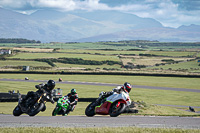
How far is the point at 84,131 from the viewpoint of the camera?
19484 mm

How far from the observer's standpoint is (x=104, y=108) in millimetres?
13625

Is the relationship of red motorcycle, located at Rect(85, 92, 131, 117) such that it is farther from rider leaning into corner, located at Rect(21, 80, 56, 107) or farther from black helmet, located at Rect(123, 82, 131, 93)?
rider leaning into corner, located at Rect(21, 80, 56, 107)

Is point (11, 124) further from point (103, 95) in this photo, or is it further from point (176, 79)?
point (176, 79)

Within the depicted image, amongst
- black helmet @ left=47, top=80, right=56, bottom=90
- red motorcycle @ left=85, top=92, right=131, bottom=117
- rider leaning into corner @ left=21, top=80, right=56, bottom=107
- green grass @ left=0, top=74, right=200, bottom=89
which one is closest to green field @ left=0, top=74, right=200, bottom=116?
green grass @ left=0, top=74, right=200, bottom=89

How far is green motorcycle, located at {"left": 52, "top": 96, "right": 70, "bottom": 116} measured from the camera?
14.8 meters

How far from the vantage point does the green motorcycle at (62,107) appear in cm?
1480

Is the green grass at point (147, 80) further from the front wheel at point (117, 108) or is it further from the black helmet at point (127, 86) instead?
the front wheel at point (117, 108)

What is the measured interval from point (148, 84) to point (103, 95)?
68.9 metres

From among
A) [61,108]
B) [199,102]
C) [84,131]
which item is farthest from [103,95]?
[199,102]

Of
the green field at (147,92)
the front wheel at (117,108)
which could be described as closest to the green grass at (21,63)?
the green field at (147,92)

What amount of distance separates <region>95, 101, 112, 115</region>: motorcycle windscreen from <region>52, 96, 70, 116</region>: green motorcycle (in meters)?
1.83

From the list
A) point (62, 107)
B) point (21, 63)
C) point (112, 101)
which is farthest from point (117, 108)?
point (21, 63)

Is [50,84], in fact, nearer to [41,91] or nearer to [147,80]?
[41,91]

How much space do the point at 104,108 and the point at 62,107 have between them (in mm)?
2420
